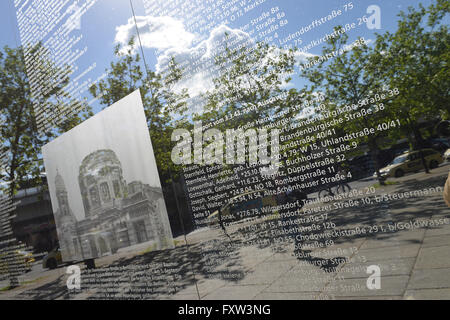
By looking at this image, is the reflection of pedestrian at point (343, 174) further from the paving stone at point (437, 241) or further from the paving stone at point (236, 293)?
the paving stone at point (236, 293)

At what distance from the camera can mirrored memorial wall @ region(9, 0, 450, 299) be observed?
2.36m

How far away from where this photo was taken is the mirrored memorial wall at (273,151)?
236cm

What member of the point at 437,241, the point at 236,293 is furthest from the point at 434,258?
the point at 236,293

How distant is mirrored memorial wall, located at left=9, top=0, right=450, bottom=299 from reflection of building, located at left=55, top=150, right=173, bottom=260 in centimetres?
25

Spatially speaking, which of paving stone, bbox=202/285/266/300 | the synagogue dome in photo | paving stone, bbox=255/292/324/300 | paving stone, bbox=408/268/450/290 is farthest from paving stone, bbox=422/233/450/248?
the synagogue dome in photo

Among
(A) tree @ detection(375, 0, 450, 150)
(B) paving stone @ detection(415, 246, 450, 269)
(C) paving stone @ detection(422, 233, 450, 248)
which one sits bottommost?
(B) paving stone @ detection(415, 246, 450, 269)

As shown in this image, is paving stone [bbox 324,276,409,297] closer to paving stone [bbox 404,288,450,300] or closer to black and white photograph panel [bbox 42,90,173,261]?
Answer: paving stone [bbox 404,288,450,300]

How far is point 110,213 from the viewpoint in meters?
4.54

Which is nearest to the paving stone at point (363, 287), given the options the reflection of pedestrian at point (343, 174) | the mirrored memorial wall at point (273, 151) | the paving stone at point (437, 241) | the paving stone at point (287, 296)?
the mirrored memorial wall at point (273, 151)

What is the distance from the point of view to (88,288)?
4996mm

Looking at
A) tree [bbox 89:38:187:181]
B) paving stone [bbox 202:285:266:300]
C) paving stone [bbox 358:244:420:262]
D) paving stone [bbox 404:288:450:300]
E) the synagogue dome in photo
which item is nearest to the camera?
paving stone [bbox 404:288:450:300]
